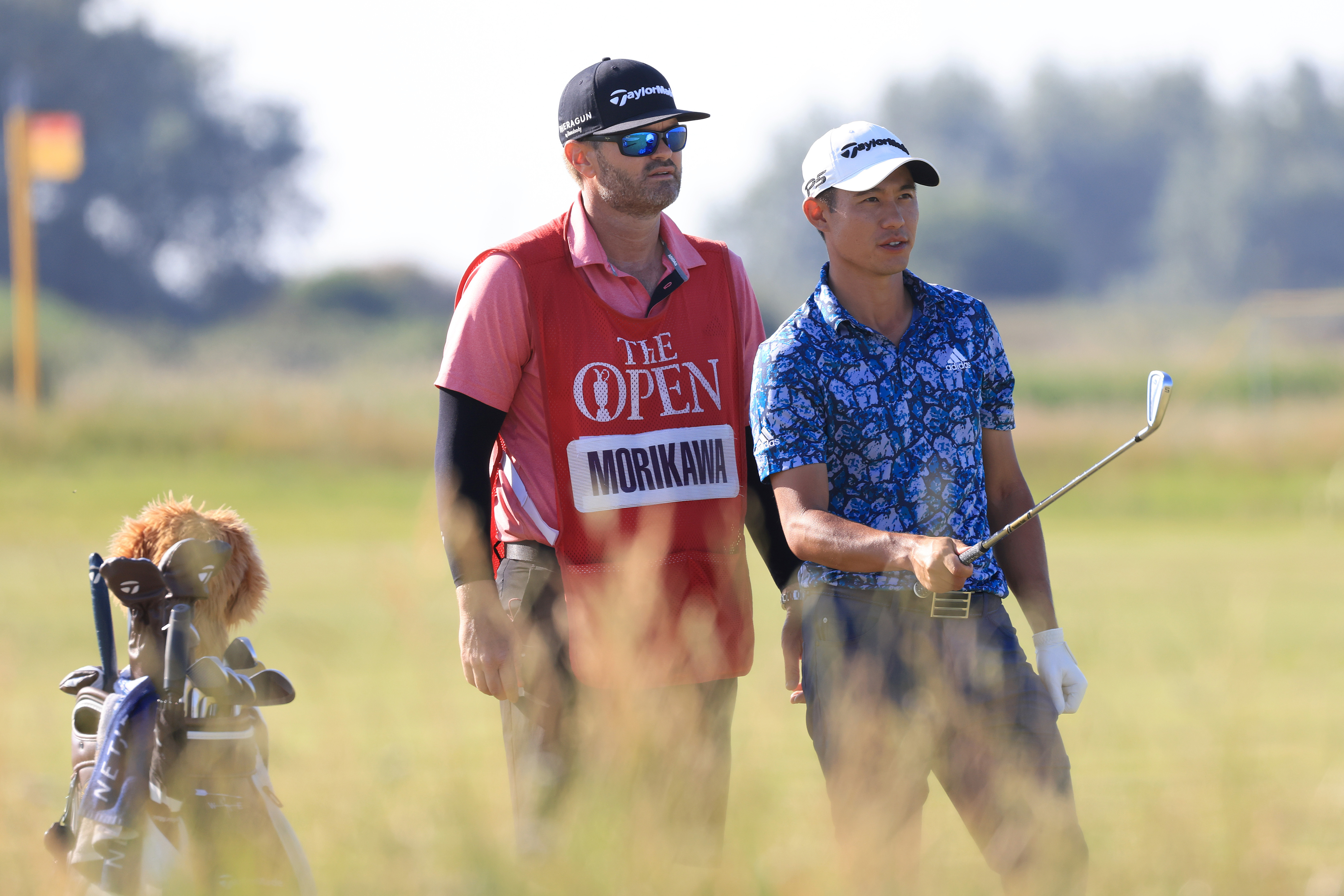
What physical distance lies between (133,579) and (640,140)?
1.58m

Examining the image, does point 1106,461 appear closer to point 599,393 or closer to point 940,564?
point 940,564

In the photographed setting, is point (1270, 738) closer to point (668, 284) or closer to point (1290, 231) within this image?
point (668, 284)

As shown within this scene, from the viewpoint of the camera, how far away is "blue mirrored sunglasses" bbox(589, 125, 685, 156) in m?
3.98

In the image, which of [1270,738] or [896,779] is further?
[1270,738]

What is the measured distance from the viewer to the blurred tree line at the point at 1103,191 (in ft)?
292

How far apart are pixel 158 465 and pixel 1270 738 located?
25.6 meters

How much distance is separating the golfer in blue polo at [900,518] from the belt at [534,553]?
21.8 inches

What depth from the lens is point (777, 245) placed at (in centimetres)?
11025

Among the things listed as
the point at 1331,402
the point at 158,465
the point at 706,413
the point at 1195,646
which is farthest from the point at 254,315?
the point at 706,413

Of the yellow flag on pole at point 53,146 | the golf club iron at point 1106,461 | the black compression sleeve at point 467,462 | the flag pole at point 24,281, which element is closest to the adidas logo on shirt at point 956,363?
the golf club iron at point 1106,461

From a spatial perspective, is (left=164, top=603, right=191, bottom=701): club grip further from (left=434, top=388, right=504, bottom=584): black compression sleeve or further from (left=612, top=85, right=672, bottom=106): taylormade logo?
(left=612, top=85, right=672, bottom=106): taylormade logo

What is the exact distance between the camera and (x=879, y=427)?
143 inches

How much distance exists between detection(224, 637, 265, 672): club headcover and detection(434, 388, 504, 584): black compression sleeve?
696 mm

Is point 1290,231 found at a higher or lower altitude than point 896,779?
higher
